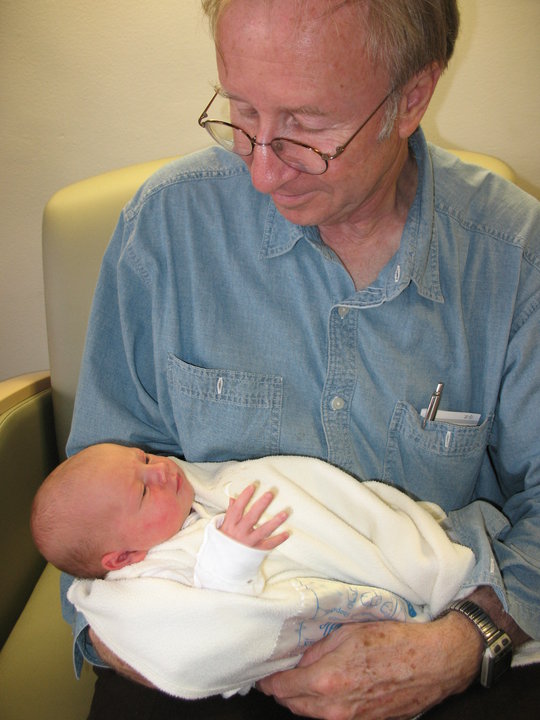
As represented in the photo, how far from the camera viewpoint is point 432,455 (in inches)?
48.5

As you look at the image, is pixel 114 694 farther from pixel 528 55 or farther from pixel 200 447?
pixel 528 55

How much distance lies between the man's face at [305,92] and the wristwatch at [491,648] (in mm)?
736

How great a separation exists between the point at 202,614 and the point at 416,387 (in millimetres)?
535

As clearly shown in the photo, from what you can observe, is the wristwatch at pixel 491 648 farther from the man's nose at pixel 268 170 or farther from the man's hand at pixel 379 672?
the man's nose at pixel 268 170

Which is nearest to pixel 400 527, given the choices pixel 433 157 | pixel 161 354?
pixel 161 354

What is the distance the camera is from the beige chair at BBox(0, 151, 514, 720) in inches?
54.1

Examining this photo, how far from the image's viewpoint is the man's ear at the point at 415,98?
3.40ft

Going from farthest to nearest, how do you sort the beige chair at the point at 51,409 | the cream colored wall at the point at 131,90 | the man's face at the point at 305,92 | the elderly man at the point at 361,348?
1. the cream colored wall at the point at 131,90
2. the beige chair at the point at 51,409
3. the elderly man at the point at 361,348
4. the man's face at the point at 305,92

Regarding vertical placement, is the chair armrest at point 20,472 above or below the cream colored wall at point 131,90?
below

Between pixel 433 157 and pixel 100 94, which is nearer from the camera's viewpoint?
pixel 433 157

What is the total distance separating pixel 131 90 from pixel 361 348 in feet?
3.06

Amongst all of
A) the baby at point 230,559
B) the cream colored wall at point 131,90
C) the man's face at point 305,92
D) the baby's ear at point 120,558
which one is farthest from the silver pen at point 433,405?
the cream colored wall at point 131,90

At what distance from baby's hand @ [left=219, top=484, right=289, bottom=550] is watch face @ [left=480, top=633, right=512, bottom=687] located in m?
0.40

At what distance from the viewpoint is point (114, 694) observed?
1.14m
